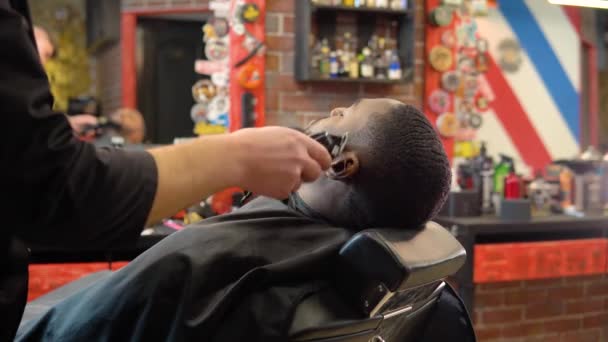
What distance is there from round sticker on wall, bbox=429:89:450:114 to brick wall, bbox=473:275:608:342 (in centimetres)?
115

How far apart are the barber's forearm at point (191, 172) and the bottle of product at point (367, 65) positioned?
8.83ft

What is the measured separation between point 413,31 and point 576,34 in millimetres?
1753

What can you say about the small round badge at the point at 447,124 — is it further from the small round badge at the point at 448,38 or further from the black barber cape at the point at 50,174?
the black barber cape at the point at 50,174

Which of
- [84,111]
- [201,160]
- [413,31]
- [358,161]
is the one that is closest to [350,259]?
[358,161]

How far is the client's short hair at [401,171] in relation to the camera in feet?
3.30

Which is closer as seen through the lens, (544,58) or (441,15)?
(441,15)

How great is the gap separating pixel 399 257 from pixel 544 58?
403cm

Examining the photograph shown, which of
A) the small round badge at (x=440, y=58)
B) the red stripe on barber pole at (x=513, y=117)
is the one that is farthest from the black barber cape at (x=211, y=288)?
the red stripe on barber pole at (x=513, y=117)

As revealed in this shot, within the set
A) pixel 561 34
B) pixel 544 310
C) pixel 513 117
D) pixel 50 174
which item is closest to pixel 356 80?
pixel 513 117

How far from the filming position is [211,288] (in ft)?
3.08

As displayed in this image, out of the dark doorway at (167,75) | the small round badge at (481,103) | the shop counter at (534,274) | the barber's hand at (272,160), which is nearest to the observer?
the barber's hand at (272,160)

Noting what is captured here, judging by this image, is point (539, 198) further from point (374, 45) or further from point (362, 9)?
point (362, 9)

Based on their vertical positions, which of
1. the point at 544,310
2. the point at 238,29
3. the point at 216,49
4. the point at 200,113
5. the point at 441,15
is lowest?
the point at 544,310

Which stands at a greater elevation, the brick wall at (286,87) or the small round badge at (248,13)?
the small round badge at (248,13)
